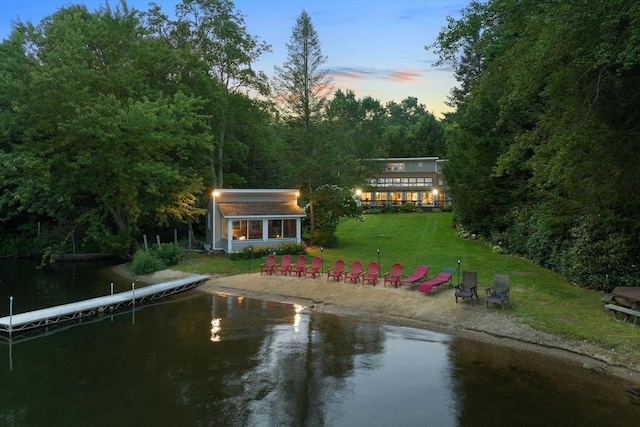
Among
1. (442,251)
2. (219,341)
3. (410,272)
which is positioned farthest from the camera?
(442,251)

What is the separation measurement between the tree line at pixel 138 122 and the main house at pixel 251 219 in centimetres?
173

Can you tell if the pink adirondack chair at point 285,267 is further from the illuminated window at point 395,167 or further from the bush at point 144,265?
the illuminated window at point 395,167

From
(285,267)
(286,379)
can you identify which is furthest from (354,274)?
(286,379)

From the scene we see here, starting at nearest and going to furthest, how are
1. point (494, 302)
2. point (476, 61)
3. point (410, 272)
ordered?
1. point (494, 302)
2. point (410, 272)
3. point (476, 61)

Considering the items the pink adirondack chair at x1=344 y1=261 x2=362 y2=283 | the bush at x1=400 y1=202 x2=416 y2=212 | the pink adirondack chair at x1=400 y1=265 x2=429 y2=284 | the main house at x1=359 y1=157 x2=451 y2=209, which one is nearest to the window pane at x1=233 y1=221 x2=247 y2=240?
the pink adirondack chair at x1=344 y1=261 x2=362 y2=283

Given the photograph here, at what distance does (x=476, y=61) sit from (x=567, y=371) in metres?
47.8

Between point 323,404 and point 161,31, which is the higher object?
point 161,31

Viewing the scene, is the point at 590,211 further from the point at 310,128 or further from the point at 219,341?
the point at 310,128

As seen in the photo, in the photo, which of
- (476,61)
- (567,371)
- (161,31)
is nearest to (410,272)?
(567,371)

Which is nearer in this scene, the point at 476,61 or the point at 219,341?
the point at 219,341

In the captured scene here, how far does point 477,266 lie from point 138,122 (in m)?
20.6

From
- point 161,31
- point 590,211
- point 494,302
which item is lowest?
point 494,302

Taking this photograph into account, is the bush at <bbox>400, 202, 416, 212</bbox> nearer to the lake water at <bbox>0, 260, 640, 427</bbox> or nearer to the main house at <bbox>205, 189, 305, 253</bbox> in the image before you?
the main house at <bbox>205, 189, 305, 253</bbox>

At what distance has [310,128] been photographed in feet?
108
